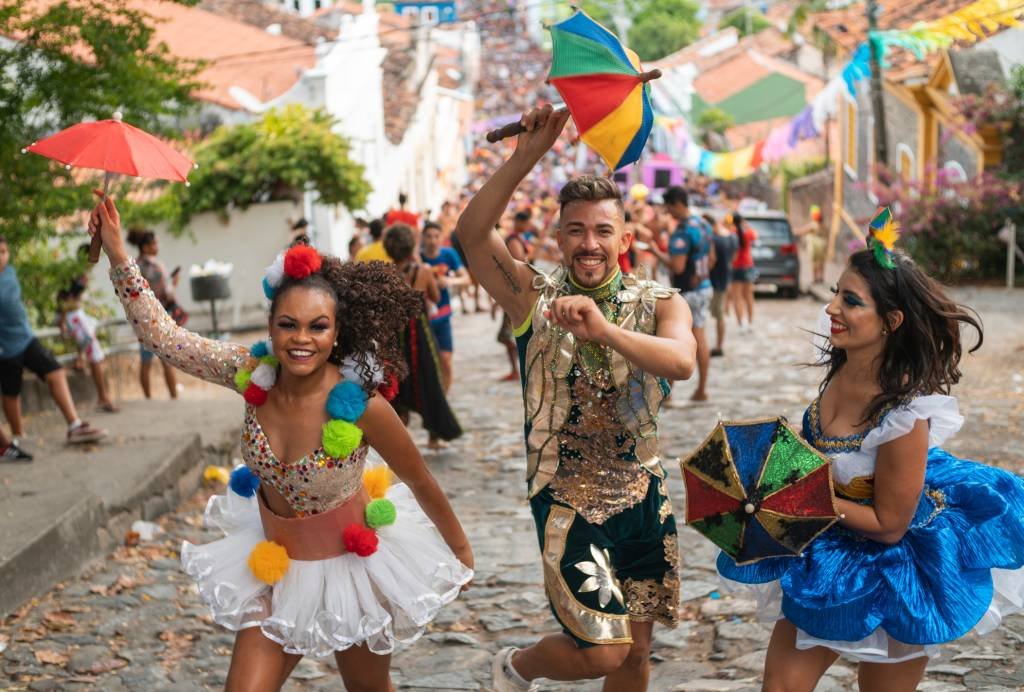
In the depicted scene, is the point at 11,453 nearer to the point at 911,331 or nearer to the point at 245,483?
the point at 245,483

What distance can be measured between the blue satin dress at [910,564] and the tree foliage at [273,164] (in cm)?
1774

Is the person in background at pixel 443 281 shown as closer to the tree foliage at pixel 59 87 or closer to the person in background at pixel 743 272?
the tree foliage at pixel 59 87

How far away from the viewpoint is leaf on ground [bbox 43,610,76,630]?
621cm

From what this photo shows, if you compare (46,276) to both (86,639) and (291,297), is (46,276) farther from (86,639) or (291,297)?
(291,297)

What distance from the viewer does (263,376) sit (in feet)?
13.0

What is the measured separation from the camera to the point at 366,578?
158 inches

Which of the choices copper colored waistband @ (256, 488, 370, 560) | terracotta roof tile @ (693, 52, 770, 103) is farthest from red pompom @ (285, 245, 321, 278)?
terracotta roof tile @ (693, 52, 770, 103)

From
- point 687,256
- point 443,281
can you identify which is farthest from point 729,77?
point 443,281

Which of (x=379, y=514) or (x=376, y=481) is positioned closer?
(x=379, y=514)

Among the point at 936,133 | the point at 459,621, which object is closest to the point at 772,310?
the point at 936,133

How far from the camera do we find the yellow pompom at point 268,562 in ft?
12.9

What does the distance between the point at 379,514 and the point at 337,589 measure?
0.29 meters

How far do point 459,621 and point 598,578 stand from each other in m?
2.22

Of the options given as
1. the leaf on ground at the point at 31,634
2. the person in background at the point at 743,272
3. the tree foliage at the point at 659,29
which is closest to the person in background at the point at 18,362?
the leaf on ground at the point at 31,634
